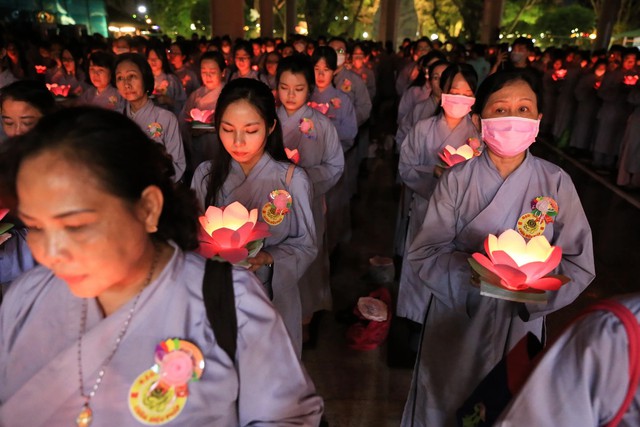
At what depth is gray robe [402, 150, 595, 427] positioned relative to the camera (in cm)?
260

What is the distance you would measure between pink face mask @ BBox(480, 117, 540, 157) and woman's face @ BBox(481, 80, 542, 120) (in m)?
0.07

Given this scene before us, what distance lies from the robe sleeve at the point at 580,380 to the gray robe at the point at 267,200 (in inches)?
64.9

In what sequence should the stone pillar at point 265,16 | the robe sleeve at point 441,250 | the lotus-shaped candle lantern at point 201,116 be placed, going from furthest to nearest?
the stone pillar at point 265,16
the lotus-shaped candle lantern at point 201,116
the robe sleeve at point 441,250

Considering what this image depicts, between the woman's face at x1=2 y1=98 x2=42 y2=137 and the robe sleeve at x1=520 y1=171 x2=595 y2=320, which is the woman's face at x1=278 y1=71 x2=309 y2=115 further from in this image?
the robe sleeve at x1=520 y1=171 x2=595 y2=320

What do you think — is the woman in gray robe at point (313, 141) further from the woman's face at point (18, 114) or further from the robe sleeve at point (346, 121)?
the woman's face at point (18, 114)

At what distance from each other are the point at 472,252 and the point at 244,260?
116 cm

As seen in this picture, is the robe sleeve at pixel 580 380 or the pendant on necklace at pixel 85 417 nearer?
the robe sleeve at pixel 580 380

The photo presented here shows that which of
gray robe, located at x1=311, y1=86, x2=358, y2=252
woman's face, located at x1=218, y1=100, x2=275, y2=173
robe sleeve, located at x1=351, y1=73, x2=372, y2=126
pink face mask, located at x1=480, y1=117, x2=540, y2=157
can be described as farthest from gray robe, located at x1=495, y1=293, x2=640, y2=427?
robe sleeve, located at x1=351, y1=73, x2=372, y2=126

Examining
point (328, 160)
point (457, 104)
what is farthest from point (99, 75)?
point (457, 104)

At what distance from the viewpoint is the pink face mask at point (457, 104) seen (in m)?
4.21

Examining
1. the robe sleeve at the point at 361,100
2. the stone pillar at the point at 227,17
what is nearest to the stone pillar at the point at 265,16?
the stone pillar at the point at 227,17

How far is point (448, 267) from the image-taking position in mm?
2645

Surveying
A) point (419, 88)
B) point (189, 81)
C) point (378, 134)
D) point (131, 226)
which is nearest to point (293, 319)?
point (131, 226)

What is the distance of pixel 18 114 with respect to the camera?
3068mm
